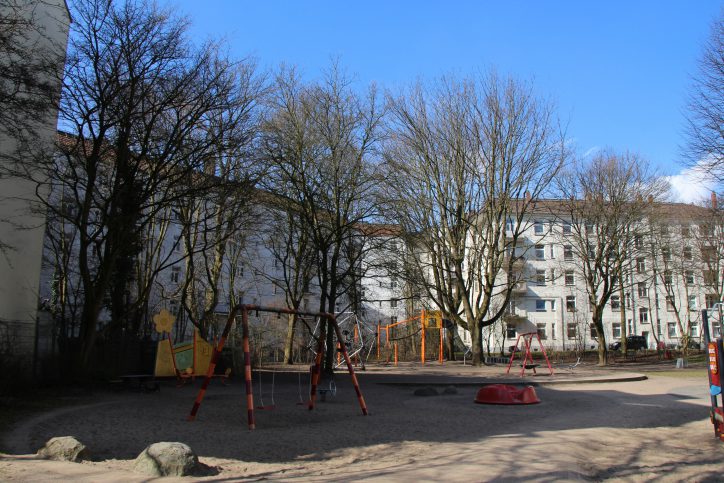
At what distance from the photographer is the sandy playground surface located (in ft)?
23.8

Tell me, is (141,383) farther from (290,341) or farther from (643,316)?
(643,316)

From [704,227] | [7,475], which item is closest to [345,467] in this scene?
[7,475]

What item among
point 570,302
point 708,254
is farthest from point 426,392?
point 570,302

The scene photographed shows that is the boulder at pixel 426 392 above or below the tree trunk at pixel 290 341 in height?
below

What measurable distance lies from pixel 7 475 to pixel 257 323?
35.7m

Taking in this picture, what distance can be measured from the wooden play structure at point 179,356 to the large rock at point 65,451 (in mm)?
12103

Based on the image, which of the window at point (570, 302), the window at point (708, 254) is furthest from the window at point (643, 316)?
the window at point (708, 254)

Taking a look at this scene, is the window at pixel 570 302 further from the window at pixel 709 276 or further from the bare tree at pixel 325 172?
the bare tree at pixel 325 172

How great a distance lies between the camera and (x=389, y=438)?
10.2 meters

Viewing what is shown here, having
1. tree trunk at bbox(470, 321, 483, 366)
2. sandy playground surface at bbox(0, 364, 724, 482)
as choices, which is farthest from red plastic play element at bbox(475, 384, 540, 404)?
tree trunk at bbox(470, 321, 483, 366)

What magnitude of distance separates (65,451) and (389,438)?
499cm

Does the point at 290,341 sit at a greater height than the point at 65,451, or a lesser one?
greater

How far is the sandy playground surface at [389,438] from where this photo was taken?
7250 mm

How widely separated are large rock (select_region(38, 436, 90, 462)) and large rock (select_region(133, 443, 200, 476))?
1024mm
